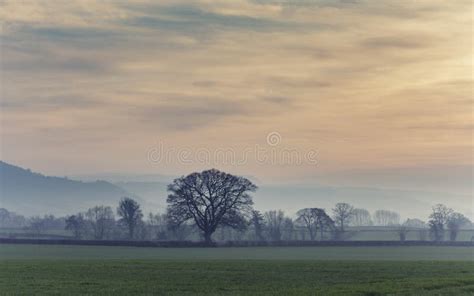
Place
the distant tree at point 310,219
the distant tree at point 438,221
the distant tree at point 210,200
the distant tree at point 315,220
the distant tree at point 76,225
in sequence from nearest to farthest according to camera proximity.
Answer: the distant tree at point 210,200, the distant tree at point 315,220, the distant tree at point 310,219, the distant tree at point 76,225, the distant tree at point 438,221

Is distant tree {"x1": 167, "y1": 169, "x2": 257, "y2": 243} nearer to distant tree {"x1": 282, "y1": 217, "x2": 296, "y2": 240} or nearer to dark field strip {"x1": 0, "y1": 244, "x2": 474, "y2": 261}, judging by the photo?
dark field strip {"x1": 0, "y1": 244, "x2": 474, "y2": 261}

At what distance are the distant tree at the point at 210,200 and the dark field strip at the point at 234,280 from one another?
2060 inches

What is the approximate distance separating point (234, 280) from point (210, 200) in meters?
66.8

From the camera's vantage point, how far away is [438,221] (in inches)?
6378

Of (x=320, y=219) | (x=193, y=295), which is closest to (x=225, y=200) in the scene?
(x=320, y=219)

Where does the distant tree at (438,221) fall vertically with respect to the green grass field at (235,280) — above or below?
above

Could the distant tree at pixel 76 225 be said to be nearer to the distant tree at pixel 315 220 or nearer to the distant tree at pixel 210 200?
the distant tree at pixel 315 220

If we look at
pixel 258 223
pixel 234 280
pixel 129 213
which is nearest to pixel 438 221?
pixel 258 223

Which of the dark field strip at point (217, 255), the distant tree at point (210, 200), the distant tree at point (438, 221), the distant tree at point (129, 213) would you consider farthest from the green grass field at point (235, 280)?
the distant tree at point (438, 221)

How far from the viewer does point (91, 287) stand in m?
36.0

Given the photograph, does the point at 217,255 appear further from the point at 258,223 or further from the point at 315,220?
the point at 315,220

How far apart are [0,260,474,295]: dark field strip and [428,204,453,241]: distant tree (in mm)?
108603

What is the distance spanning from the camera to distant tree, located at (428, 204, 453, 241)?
158750 mm

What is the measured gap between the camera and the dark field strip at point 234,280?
34.4 m
